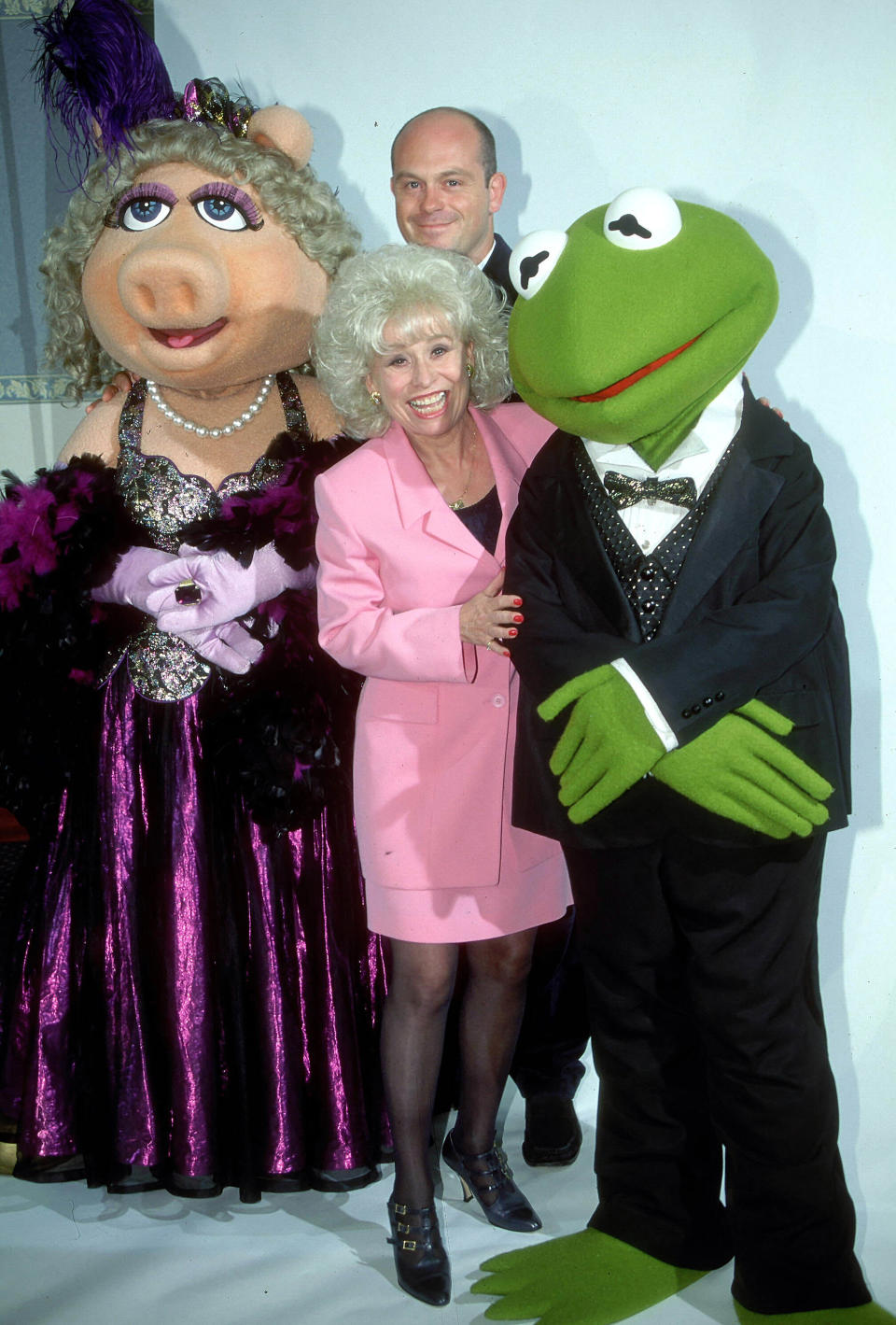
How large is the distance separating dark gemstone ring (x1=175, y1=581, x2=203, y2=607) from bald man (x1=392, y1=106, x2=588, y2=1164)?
0.79 m

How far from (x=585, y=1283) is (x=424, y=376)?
1.32 m

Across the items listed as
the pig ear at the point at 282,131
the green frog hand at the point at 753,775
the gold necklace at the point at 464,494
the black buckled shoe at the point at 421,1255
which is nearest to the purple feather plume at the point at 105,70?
the pig ear at the point at 282,131

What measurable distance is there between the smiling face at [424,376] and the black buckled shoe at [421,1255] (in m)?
1.19

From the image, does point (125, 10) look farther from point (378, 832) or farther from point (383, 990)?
point (383, 990)

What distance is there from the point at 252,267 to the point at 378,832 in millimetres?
928

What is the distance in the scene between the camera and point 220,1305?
5.93ft

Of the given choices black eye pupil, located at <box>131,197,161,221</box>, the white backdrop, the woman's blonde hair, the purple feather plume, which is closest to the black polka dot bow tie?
the woman's blonde hair

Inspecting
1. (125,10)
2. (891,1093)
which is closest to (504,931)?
(891,1093)

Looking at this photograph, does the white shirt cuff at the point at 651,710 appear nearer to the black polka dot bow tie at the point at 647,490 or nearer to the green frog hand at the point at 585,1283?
the black polka dot bow tie at the point at 647,490

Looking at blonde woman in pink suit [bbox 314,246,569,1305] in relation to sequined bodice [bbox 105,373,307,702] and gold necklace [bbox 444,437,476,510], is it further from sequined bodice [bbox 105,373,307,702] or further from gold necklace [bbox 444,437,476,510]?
sequined bodice [bbox 105,373,307,702]

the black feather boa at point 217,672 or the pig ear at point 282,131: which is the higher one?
the pig ear at point 282,131

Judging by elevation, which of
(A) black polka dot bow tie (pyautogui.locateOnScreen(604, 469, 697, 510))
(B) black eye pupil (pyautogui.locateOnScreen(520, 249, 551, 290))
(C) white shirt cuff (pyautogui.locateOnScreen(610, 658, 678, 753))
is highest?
(B) black eye pupil (pyautogui.locateOnScreen(520, 249, 551, 290))

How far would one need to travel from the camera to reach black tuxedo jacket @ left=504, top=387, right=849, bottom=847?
1.43 m

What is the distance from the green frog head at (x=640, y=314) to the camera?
141cm
